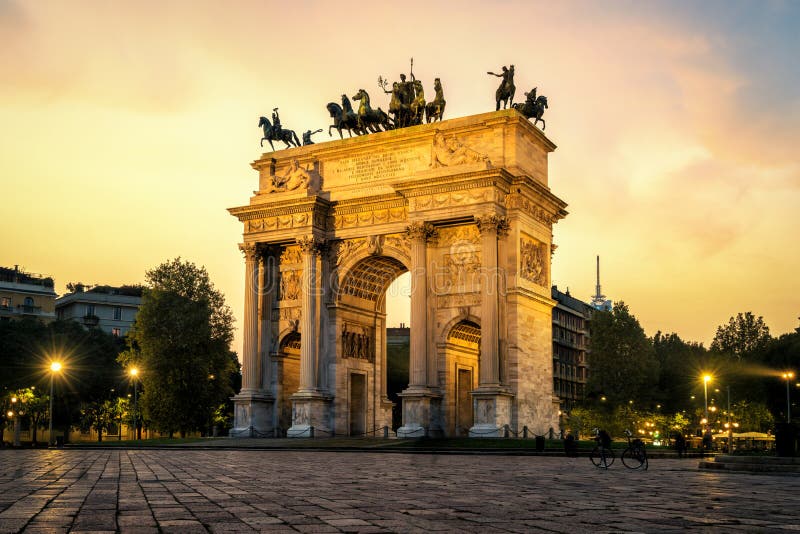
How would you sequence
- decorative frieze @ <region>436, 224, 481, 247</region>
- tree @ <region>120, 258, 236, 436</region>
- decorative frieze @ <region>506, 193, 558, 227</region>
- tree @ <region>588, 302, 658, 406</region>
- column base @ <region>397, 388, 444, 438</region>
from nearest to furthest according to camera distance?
column base @ <region>397, 388, 444, 438</region>
decorative frieze @ <region>506, 193, 558, 227</region>
decorative frieze @ <region>436, 224, 481, 247</region>
tree @ <region>120, 258, 236, 436</region>
tree @ <region>588, 302, 658, 406</region>

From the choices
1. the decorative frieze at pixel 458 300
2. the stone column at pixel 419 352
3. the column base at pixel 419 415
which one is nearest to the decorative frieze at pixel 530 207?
the stone column at pixel 419 352

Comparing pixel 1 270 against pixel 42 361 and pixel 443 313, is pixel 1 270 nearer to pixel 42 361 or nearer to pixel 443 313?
pixel 42 361

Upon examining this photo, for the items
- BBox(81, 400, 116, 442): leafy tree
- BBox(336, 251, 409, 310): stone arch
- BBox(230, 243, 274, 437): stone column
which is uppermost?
BBox(336, 251, 409, 310): stone arch

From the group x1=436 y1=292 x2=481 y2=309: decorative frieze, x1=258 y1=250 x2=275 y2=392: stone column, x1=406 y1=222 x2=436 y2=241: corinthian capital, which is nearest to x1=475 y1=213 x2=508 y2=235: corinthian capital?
x1=406 y1=222 x2=436 y2=241: corinthian capital

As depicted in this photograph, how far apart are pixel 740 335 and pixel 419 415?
224 ft

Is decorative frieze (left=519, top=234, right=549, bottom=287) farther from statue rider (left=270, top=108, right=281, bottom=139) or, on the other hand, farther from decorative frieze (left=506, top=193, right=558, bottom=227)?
statue rider (left=270, top=108, right=281, bottom=139)

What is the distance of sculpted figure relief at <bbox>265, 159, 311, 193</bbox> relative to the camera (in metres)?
51.9

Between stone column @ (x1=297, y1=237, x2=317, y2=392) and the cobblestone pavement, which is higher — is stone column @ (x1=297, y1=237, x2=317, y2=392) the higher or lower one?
the higher one

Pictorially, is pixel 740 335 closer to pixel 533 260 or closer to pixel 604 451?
pixel 533 260

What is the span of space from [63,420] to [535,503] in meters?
71.6

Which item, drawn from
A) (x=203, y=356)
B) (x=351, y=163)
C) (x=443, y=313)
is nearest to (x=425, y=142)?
(x=351, y=163)

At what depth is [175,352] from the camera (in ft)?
203

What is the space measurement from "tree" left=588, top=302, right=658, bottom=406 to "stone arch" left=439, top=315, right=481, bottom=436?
133ft

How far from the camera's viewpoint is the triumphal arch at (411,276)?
45.7m
